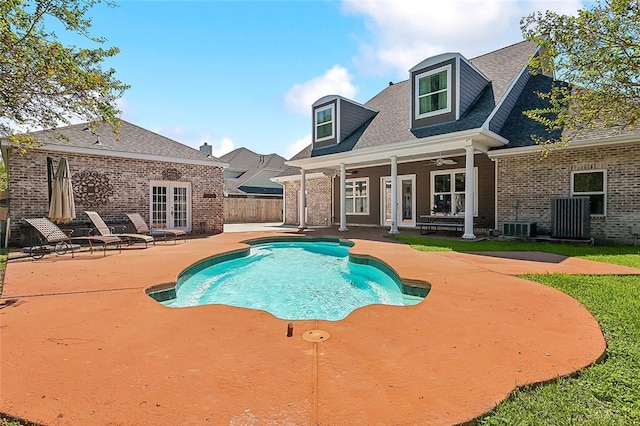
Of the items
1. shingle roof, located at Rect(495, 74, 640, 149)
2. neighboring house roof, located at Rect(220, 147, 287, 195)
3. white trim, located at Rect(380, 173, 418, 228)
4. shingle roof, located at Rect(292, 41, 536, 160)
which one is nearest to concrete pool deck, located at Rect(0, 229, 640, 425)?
shingle roof, located at Rect(495, 74, 640, 149)

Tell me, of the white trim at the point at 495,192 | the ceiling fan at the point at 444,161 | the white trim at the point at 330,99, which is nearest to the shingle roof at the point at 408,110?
the white trim at the point at 330,99

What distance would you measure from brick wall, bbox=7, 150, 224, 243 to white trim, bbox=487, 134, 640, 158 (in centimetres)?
1166

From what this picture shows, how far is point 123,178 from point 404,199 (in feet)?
40.0

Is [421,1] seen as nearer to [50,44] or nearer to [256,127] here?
[50,44]

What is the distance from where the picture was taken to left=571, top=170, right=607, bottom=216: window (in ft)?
33.5

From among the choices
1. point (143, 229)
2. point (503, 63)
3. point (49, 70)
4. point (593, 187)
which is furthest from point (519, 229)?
point (143, 229)

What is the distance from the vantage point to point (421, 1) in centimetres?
766

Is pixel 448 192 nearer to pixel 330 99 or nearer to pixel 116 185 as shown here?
pixel 330 99

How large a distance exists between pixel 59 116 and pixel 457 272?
7461 mm

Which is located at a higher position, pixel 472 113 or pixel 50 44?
pixel 472 113

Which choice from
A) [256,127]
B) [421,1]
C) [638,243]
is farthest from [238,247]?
[638,243]

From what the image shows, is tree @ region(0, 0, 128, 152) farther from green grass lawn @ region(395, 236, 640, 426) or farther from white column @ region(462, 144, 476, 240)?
white column @ region(462, 144, 476, 240)

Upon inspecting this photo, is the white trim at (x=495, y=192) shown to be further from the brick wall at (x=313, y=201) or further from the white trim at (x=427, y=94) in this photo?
the brick wall at (x=313, y=201)

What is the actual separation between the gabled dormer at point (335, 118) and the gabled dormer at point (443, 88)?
4.03m
